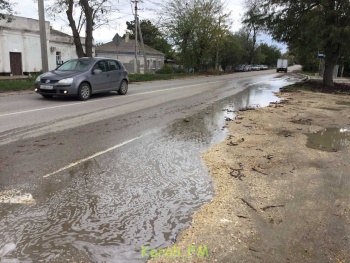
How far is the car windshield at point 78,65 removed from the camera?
42.2ft

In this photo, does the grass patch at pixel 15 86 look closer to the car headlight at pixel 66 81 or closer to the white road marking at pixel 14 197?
the car headlight at pixel 66 81

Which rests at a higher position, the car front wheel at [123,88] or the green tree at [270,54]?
the green tree at [270,54]

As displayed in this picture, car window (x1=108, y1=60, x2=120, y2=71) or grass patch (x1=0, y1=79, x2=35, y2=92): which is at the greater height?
car window (x1=108, y1=60, x2=120, y2=71)

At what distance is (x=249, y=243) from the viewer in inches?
121

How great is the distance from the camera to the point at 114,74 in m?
14.2

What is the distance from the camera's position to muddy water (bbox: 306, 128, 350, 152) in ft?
22.3

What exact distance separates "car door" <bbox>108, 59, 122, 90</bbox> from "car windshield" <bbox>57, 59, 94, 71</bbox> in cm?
A: 103

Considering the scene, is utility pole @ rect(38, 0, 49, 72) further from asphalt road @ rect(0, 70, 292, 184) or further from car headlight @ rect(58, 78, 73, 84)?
car headlight @ rect(58, 78, 73, 84)

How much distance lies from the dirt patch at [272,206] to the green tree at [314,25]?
14488 mm

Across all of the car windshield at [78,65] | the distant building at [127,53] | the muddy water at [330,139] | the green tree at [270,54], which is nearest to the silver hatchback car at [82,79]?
the car windshield at [78,65]

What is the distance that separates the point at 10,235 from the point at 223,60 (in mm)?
64450

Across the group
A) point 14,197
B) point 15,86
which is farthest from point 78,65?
point 14,197

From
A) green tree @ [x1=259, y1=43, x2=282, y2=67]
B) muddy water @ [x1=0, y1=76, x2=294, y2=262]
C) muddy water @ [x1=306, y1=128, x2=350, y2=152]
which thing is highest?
green tree @ [x1=259, y1=43, x2=282, y2=67]

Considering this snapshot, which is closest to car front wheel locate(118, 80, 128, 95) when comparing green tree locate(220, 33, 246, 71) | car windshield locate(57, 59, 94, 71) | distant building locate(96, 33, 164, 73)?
car windshield locate(57, 59, 94, 71)
